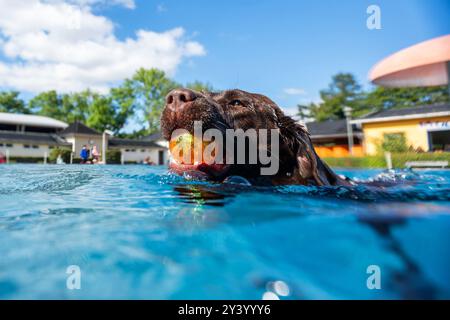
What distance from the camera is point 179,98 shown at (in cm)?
344

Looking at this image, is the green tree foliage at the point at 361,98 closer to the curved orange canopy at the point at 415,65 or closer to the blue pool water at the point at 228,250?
the curved orange canopy at the point at 415,65

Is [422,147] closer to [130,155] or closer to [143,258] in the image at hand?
[143,258]

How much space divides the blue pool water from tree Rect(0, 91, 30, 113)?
5856cm

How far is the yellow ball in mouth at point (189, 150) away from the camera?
3553 mm

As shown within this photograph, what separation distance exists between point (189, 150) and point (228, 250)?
2.09 meters

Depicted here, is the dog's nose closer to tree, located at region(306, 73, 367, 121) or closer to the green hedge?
the green hedge

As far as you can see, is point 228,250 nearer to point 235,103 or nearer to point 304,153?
point 304,153

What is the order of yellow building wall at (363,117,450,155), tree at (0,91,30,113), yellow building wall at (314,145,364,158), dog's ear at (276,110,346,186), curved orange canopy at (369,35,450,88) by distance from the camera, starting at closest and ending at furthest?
dog's ear at (276,110,346,186) < curved orange canopy at (369,35,450,88) < yellow building wall at (363,117,450,155) < yellow building wall at (314,145,364,158) < tree at (0,91,30,113)

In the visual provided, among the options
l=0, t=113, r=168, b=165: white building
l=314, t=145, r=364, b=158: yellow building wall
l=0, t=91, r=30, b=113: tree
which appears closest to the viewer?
l=314, t=145, r=364, b=158: yellow building wall

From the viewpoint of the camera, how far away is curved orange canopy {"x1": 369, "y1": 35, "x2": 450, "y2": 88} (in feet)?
18.8

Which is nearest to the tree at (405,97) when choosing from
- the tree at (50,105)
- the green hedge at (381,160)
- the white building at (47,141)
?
the green hedge at (381,160)

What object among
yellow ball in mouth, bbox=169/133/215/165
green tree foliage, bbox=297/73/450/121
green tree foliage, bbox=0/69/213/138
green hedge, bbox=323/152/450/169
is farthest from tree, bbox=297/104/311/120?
yellow ball in mouth, bbox=169/133/215/165
